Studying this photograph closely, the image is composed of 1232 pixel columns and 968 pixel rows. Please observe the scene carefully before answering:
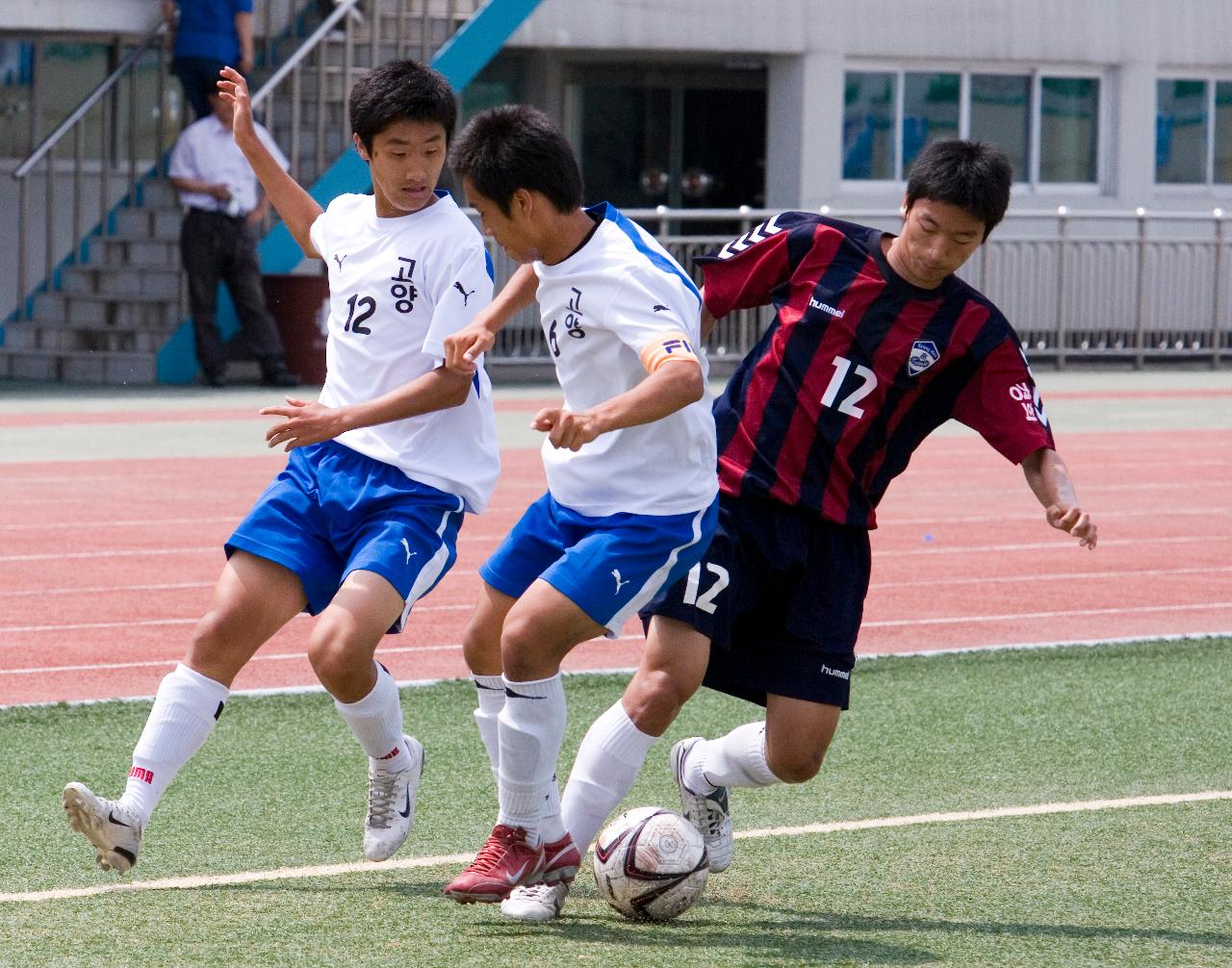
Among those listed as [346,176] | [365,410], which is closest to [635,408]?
[365,410]

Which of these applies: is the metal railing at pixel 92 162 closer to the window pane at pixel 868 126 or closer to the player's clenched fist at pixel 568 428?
the window pane at pixel 868 126

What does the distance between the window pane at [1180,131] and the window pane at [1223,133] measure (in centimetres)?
21

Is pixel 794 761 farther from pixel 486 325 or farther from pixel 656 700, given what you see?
pixel 486 325

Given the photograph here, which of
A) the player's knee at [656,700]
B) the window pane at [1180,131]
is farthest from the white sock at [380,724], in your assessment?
the window pane at [1180,131]

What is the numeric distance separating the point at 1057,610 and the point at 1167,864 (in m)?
4.51

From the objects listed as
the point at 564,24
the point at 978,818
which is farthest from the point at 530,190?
the point at 564,24

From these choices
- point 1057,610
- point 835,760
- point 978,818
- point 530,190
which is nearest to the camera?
point 530,190

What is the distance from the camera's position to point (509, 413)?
17.9 metres

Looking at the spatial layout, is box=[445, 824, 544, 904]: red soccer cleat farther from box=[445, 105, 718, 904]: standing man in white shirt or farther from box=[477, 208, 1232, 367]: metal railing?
box=[477, 208, 1232, 367]: metal railing

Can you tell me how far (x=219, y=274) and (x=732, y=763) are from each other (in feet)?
48.1

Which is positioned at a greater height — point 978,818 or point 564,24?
point 564,24

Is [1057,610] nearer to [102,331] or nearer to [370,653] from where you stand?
[370,653]

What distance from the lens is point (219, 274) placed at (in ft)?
63.3

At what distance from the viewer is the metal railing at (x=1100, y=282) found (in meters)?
23.4
